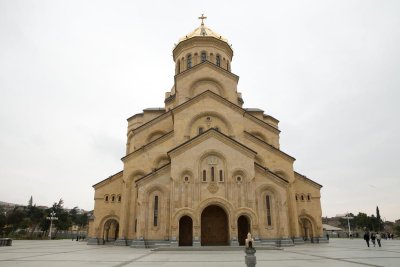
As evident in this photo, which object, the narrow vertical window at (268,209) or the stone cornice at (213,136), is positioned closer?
the narrow vertical window at (268,209)

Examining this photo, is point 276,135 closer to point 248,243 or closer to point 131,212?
point 131,212

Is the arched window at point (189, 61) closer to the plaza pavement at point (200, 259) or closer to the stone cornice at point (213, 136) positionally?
the stone cornice at point (213, 136)

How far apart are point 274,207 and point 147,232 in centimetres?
1045

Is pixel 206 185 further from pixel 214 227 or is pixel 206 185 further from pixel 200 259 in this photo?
pixel 200 259

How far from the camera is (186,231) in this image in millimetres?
24141

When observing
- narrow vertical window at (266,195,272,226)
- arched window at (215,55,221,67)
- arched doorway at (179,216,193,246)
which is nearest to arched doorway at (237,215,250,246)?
narrow vertical window at (266,195,272,226)

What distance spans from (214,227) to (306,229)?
1149 cm

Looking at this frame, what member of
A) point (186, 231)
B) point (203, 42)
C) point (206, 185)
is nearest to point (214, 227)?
point (186, 231)

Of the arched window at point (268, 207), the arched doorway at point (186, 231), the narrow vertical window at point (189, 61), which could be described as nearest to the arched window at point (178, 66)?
the narrow vertical window at point (189, 61)

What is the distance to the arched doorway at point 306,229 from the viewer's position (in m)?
29.0

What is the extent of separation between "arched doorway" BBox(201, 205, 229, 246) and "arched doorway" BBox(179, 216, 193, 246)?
38.7 inches

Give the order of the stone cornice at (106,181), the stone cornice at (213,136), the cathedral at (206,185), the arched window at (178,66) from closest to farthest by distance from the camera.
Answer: the cathedral at (206,185)
the stone cornice at (213,136)
the stone cornice at (106,181)
the arched window at (178,66)

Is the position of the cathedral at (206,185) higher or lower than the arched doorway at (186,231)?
higher

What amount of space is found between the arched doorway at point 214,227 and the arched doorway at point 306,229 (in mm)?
9405
